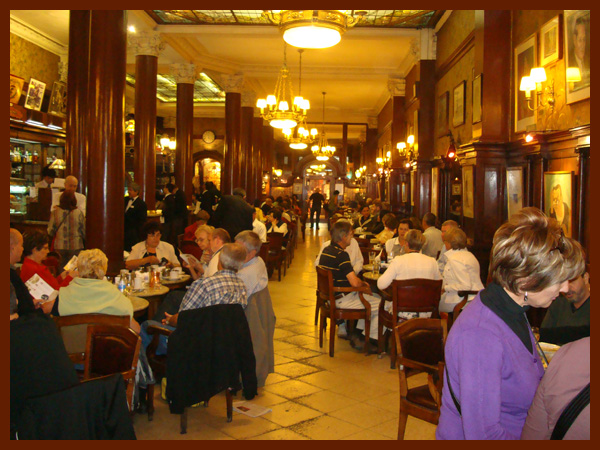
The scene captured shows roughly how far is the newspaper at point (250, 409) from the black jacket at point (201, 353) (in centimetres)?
46

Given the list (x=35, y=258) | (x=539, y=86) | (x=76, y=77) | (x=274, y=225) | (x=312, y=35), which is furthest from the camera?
(x=274, y=225)

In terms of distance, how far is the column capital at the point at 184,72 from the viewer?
13.9 metres

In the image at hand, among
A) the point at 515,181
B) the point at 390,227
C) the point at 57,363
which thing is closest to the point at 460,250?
the point at 515,181

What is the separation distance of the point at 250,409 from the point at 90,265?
1590 millimetres

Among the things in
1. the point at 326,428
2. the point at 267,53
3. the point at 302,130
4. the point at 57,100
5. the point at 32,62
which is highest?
the point at 267,53

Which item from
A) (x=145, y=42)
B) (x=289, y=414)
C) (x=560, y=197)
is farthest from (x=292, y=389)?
(x=145, y=42)

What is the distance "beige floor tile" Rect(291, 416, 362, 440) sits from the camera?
11.9 ft

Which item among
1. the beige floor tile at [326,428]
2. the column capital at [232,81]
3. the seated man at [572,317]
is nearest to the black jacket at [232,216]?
the beige floor tile at [326,428]

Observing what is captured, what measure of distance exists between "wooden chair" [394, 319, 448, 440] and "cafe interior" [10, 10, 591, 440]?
0.09 feet

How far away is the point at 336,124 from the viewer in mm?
27938

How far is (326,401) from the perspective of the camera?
4.24 meters

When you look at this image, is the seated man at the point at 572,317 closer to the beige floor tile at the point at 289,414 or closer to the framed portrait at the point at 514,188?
the beige floor tile at the point at 289,414

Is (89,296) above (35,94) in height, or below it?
below

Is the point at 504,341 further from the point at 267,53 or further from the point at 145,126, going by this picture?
the point at 267,53
